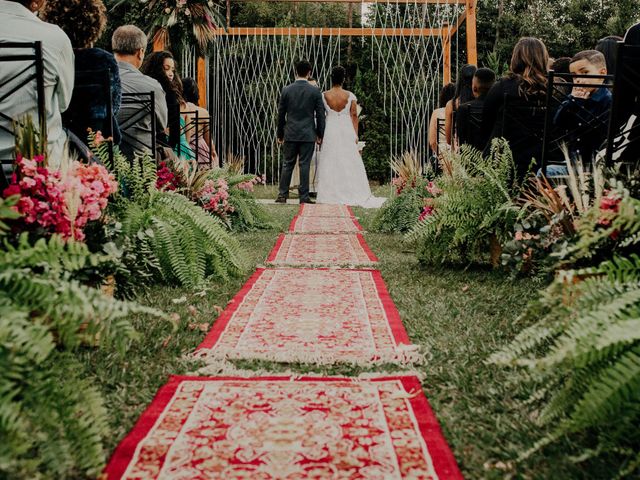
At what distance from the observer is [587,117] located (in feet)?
13.6

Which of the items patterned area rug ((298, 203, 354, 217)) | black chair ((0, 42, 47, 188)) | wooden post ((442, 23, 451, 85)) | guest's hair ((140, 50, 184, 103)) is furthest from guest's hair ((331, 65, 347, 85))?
black chair ((0, 42, 47, 188))

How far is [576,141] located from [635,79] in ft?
4.12

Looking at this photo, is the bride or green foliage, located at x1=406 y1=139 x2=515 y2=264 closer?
green foliage, located at x1=406 y1=139 x2=515 y2=264

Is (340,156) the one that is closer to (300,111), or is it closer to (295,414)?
(300,111)

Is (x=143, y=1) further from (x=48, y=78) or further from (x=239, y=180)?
(x=48, y=78)

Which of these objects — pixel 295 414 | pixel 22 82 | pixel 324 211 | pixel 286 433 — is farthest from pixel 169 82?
pixel 286 433

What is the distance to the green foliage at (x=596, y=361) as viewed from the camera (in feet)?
4.36

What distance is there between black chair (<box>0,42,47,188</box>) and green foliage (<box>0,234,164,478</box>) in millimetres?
990

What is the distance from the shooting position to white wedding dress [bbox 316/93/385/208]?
9648 mm

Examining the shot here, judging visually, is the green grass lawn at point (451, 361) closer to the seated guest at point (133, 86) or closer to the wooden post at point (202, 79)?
the seated guest at point (133, 86)

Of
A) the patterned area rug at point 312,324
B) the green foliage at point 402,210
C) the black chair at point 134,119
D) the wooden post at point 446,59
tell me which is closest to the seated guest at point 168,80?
the black chair at point 134,119

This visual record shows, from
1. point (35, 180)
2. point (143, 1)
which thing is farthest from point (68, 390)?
point (143, 1)

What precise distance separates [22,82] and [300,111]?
21.2ft

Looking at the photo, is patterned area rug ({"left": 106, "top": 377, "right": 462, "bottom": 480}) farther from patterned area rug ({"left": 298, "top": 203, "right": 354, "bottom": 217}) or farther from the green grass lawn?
patterned area rug ({"left": 298, "top": 203, "right": 354, "bottom": 217})
